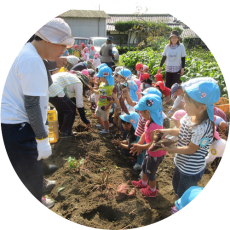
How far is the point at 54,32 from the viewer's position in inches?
62.6

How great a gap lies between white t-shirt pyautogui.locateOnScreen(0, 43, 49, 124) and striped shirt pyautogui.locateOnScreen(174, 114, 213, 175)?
53.0 inches

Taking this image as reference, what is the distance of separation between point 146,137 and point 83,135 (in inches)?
76.7

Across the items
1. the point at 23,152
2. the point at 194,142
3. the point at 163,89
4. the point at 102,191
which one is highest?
the point at 194,142

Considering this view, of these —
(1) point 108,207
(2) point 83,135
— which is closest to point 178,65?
(2) point 83,135

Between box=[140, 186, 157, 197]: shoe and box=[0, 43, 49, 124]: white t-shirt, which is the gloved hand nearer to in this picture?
box=[0, 43, 49, 124]: white t-shirt

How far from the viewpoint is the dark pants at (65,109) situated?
3.77 m

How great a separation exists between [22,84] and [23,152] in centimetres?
62

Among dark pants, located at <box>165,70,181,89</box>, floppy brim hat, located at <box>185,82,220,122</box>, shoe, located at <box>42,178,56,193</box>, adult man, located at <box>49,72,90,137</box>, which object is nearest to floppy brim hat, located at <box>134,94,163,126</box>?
floppy brim hat, located at <box>185,82,220,122</box>

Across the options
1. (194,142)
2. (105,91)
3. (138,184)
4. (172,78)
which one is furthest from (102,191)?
(172,78)

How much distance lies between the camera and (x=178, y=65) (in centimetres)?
523

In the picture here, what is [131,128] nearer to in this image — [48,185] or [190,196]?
[48,185]

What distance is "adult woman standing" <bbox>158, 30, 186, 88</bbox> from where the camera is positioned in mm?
5028

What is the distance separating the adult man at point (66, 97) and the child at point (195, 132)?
2274 mm

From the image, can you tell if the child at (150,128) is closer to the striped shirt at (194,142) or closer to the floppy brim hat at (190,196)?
the striped shirt at (194,142)
